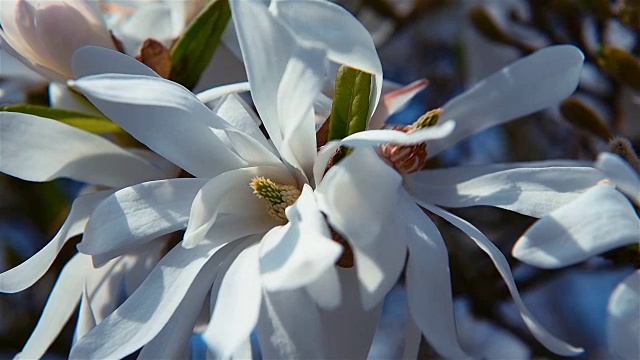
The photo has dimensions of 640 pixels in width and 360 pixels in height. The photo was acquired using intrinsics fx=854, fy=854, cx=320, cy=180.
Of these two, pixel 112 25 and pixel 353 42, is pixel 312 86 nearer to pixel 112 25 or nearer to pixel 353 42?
pixel 353 42

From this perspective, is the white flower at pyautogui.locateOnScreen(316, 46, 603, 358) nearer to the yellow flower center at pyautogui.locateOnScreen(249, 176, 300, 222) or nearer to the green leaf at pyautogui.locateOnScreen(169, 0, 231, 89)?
the yellow flower center at pyautogui.locateOnScreen(249, 176, 300, 222)

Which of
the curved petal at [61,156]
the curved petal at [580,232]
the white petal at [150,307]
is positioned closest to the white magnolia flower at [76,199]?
the curved petal at [61,156]

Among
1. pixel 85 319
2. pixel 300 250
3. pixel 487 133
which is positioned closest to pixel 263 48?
pixel 300 250

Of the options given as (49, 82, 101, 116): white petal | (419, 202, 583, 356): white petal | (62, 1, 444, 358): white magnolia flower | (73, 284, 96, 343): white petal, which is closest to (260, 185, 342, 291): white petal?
(62, 1, 444, 358): white magnolia flower

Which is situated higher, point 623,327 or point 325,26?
point 325,26

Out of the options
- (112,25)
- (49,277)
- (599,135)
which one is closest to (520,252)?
(599,135)

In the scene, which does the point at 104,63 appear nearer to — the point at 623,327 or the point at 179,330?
the point at 179,330

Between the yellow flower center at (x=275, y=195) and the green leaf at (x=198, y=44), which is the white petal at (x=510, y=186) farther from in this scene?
the green leaf at (x=198, y=44)
